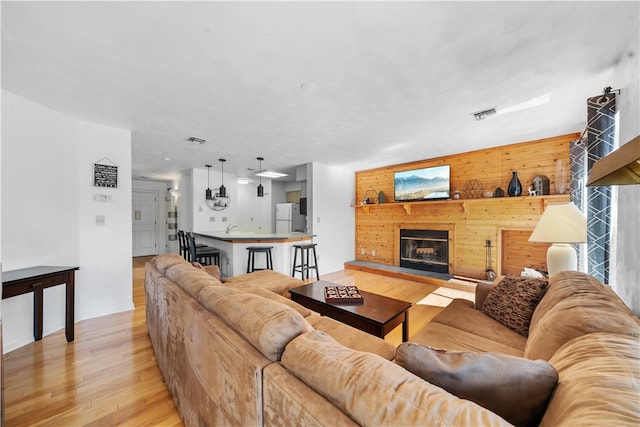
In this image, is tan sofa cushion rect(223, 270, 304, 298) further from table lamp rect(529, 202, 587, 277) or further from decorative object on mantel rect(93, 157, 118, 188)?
table lamp rect(529, 202, 587, 277)

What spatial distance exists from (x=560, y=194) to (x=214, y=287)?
4665 mm

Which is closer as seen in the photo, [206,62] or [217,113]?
[206,62]

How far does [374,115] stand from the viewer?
2.77 metres

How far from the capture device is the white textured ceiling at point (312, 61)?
1.39m

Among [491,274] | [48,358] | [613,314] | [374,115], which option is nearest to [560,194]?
[491,274]

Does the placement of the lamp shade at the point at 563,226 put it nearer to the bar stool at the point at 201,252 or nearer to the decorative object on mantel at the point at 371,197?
the decorative object on mantel at the point at 371,197

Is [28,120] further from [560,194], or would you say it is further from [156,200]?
[560,194]

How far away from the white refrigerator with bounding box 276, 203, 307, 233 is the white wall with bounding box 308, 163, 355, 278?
109cm

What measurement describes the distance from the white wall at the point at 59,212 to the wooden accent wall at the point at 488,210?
4.60 metres

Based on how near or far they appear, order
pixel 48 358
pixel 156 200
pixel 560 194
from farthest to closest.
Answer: pixel 156 200 < pixel 560 194 < pixel 48 358

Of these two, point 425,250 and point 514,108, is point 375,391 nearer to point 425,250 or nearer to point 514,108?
point 514,108

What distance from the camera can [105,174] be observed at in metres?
3.13

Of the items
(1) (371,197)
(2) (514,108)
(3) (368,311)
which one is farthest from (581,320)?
(1) (371,197)

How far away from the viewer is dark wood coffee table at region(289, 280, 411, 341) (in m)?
1.83
